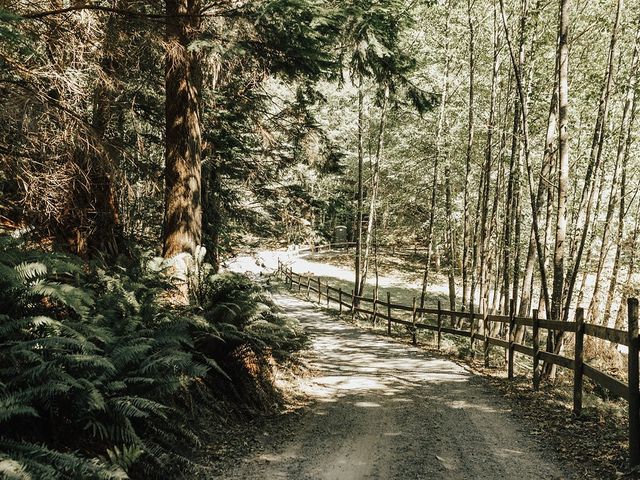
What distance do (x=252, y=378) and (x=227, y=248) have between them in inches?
252

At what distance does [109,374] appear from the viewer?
13.9 feet

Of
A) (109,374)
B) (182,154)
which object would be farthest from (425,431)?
(182,154)

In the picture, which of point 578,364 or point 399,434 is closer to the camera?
point 399,434

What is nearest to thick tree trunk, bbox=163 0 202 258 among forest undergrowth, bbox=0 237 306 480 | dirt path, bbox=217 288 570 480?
forest undergrowth, bbox=0 237 306 480

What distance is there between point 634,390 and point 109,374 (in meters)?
5.23

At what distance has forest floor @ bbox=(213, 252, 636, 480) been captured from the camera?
5.07 meters

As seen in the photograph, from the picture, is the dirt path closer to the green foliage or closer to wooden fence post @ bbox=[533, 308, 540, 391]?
wooden fence post @ bbox=[533, 308, 540, 391]

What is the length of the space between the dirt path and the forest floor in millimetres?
14

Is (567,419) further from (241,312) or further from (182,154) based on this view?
(182,154)

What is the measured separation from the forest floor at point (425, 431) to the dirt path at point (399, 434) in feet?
0.04

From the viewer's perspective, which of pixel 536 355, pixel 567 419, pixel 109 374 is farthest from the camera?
pixel 536 355

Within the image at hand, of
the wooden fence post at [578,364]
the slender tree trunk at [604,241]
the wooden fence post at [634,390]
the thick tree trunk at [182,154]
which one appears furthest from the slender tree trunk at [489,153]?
the wooden fence post at [634,390]

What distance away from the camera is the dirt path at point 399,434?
16.6 ft

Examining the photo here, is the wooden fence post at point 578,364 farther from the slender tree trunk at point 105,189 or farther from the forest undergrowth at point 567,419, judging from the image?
the slender tree trunk at point 105,189
